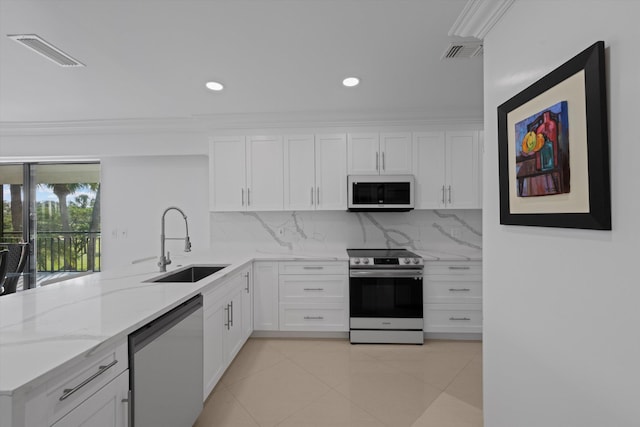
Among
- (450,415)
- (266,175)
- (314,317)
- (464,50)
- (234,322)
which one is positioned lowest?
(450,415)

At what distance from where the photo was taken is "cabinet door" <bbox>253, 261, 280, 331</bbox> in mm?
3496

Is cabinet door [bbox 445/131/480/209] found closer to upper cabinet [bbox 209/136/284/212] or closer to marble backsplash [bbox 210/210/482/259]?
marble backsplash [bbox 210/210/482/259]

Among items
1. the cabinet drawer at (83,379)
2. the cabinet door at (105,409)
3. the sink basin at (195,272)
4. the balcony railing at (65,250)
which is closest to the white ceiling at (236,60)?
the balcony railing at (65,250)

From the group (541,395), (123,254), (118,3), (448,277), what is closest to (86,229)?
(123,254)

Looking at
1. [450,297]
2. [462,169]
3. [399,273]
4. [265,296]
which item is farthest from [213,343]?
[462,169]

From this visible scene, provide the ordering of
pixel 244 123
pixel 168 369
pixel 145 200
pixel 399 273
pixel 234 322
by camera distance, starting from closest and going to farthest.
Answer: pixel 168 369 → pixel 234 322 → pixel 399 273 → pixel 244 123 → pixel 145 200

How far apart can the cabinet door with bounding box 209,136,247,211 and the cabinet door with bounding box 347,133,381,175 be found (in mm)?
1265

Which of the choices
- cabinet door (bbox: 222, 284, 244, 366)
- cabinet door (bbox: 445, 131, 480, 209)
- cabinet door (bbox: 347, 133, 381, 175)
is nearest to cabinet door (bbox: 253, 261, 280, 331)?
cabinet door (bbox: 222, 284, 244, 366)

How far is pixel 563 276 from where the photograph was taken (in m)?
1.21

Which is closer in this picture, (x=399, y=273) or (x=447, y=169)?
(x=399, y=273)

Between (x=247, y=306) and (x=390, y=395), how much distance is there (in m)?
1.57

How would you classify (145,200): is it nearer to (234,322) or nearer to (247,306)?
(247,306)

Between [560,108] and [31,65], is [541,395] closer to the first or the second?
[560,108]

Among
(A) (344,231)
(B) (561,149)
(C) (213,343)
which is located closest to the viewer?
(B) (561,149)
